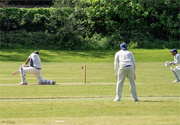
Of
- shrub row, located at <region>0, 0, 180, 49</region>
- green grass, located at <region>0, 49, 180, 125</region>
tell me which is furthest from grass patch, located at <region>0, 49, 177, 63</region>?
green grass, located at <region>0, 49, 180, 125</region>

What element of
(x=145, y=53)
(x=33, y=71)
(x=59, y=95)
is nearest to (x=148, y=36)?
(x=145, y=53)

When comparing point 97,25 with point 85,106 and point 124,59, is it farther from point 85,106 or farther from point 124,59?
point 85,106

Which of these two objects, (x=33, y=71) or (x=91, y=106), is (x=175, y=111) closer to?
(x=91, y=106)

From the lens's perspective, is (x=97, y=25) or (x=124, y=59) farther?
(x=97, y=25)

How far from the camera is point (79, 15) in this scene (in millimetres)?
56844

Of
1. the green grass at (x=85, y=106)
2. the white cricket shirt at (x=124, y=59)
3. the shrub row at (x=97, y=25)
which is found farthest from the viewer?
the shrub row at (x=97, y=25)

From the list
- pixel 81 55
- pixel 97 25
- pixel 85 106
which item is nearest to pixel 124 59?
pixel 85 106

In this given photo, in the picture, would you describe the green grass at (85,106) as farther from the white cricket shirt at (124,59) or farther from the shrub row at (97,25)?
the shrub row at (97,25)

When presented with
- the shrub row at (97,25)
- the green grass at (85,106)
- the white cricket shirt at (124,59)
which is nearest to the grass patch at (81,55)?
the shrub row at (97,25)

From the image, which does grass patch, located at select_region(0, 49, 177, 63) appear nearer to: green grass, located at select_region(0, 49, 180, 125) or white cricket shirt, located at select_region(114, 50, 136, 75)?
green grass, located at select_region(0, 49, 180, 125)

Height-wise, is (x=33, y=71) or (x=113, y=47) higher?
(x=33, y=71)

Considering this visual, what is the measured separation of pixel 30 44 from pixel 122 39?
1128 cm

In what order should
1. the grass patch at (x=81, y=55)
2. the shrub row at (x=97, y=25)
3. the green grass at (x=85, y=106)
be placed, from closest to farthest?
1. the green grass at (x=85, y=106)
2. the grass patch at (x=81, y=55)
3. the shrub row at (x=97, y=25)

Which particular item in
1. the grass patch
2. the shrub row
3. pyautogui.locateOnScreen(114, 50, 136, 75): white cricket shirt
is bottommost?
the grass patch
